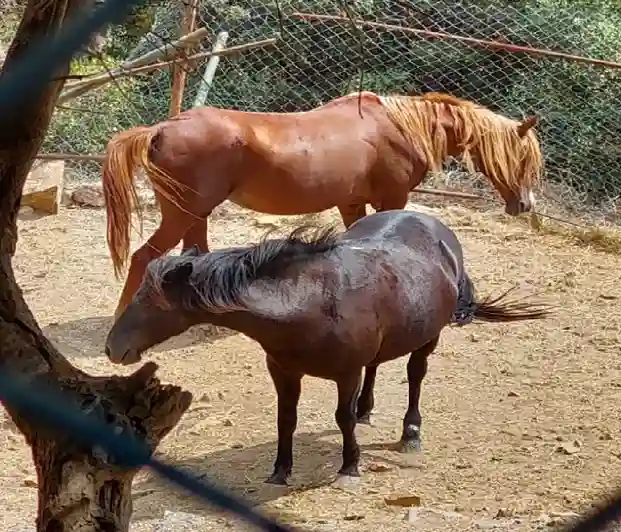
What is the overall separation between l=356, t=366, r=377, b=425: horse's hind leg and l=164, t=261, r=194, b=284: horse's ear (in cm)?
113

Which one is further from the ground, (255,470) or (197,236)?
(197,236)

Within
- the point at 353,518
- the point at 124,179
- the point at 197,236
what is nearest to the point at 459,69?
the point at 197,236

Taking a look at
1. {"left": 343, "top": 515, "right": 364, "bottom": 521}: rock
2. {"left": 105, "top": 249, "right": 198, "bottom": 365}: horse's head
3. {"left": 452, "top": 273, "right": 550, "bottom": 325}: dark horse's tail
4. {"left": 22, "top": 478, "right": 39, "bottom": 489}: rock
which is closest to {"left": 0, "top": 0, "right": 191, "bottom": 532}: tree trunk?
{"left": 105, "top": 249, "right": 198, "bottom": 365}: horse's head

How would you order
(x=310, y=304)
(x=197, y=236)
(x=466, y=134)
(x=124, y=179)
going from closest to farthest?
(x=310, y=304) < (x=124, y=179) < (x=197, y=236) < (x=466, y=134)

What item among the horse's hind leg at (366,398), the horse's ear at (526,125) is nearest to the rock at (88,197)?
the horse's ear at (526,125)

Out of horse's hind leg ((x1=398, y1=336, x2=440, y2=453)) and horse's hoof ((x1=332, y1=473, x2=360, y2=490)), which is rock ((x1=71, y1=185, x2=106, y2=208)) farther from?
horse's hoof ((x1=332, y1=473, x2=360, y2=490))

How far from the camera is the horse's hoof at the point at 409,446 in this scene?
4.28m

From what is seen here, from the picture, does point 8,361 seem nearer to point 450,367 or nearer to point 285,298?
point 285,298

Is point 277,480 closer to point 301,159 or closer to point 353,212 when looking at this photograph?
point 301,159

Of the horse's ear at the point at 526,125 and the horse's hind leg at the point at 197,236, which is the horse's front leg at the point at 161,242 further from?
the horse's ear at the point at 526,125

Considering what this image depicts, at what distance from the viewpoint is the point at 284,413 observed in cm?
391

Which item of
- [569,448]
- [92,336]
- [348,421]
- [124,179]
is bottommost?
[92,336]

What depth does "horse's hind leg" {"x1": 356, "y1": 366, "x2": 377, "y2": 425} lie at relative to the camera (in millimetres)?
4469

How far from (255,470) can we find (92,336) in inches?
68.4
